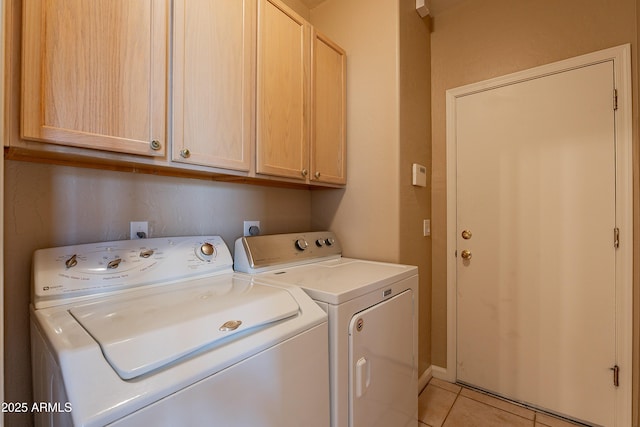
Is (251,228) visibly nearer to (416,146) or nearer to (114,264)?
(114,264)

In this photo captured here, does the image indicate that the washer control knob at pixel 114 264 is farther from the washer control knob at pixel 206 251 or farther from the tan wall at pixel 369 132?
the tan wall at pixel 369 132

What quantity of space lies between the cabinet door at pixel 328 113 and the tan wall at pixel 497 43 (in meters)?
0.81

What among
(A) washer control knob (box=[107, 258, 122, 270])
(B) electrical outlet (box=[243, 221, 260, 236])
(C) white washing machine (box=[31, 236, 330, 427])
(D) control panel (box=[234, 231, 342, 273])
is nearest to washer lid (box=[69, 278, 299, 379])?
(C) white washing machine (box=[31, 236, 330, 427])

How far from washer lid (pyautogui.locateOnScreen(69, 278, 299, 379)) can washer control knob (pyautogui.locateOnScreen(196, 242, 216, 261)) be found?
222 millimetres

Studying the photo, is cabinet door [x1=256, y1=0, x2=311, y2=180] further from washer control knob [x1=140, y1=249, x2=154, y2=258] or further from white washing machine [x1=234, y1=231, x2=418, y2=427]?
washer control knob [x1=140, y1=249, x2=154, y2=258]

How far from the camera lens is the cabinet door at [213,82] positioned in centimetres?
112

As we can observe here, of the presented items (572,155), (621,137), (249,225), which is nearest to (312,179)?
(249,225)

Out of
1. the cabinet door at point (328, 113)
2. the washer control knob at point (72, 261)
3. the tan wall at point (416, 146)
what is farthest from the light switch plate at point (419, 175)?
the washer control knob at point (72, 261)

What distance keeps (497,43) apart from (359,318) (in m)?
2.10

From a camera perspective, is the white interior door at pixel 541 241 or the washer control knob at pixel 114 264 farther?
the white interior door at pixel 541 241

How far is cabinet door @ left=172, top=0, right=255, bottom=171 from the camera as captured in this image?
1.12m

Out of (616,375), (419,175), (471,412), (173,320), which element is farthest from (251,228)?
(616,375)

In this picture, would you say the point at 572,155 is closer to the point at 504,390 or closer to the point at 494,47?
the point at 494,47

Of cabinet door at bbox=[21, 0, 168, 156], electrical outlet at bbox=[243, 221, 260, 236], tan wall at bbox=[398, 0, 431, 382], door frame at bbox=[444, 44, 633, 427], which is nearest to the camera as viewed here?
cabinet door at bbox=[21, 0, 168, 156]
